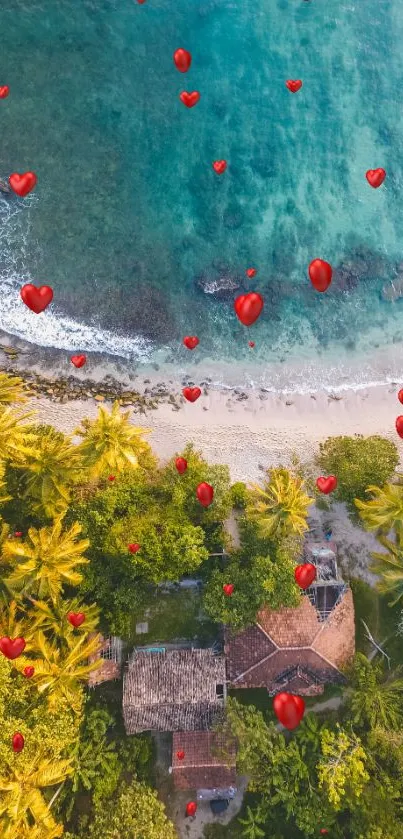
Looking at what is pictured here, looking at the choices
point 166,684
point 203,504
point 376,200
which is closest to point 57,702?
point 166,684

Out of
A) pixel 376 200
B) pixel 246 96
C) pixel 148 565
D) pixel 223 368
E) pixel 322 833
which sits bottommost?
pixel 322 833

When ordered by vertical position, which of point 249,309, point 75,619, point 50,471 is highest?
point 249,309

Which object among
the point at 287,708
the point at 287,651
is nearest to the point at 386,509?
the point at 287,651

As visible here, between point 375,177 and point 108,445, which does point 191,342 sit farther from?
point 375,177

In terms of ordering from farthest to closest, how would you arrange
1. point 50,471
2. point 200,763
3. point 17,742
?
point 200,763
point 50,471
point 17,742

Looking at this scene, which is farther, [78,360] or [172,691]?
[78,360]

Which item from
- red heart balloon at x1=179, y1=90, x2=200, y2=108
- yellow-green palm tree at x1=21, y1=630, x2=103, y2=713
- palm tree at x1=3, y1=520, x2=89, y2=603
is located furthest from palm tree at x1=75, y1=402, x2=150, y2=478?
red heart balloon at x1=179, y1=90, x2=200, y2=108

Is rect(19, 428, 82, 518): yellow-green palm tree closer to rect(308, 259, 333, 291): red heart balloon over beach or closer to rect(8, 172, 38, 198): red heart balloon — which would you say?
rect(8, 172, 38, 198): red heart balloon

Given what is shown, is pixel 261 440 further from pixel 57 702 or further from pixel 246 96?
pixel 246 96
